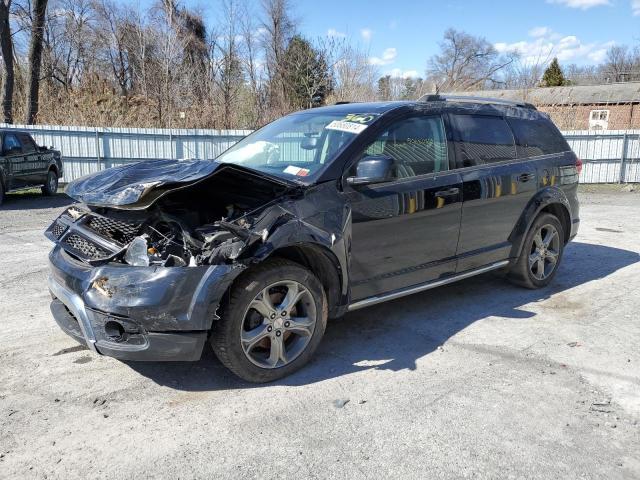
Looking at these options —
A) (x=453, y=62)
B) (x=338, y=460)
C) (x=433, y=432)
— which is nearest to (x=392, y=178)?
(x=433, y=432)

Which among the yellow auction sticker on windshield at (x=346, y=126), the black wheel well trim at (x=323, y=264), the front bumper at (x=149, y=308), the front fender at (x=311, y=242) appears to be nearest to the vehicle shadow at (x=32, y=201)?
the yellow auction sticker on windshield at (x=346, y=126)

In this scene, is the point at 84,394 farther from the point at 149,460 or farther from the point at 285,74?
the point at 285,74

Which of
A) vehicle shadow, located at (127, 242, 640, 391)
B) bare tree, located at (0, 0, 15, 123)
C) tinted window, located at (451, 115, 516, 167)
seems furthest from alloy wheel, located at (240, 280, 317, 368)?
bare tree, located at (0, 0, 15, 123)

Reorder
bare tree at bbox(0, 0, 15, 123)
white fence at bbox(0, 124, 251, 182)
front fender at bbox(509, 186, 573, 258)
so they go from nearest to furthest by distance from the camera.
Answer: front fender at bbox(509, 186, 573, 258), white fence at bbox(0, 124, 251, 182), bare tree at bbox(0, 0, 15, 123)

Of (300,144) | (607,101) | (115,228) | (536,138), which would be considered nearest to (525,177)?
(536,138)

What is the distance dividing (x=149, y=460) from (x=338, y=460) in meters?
0.97

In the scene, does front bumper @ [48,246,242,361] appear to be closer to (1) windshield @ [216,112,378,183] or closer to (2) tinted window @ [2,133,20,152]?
(1) windshield @ [216,112,378,183]

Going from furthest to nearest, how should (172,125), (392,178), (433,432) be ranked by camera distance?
(172,125), (392,178), (433,432)

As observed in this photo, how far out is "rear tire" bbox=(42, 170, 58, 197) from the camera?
13.5 metres

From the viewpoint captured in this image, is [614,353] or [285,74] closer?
[614,353]

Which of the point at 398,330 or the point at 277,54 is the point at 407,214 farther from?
the point at 277,54

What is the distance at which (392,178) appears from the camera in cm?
408

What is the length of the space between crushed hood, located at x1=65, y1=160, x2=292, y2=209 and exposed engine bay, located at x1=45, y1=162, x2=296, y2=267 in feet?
0.11

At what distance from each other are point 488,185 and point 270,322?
8.32ft
